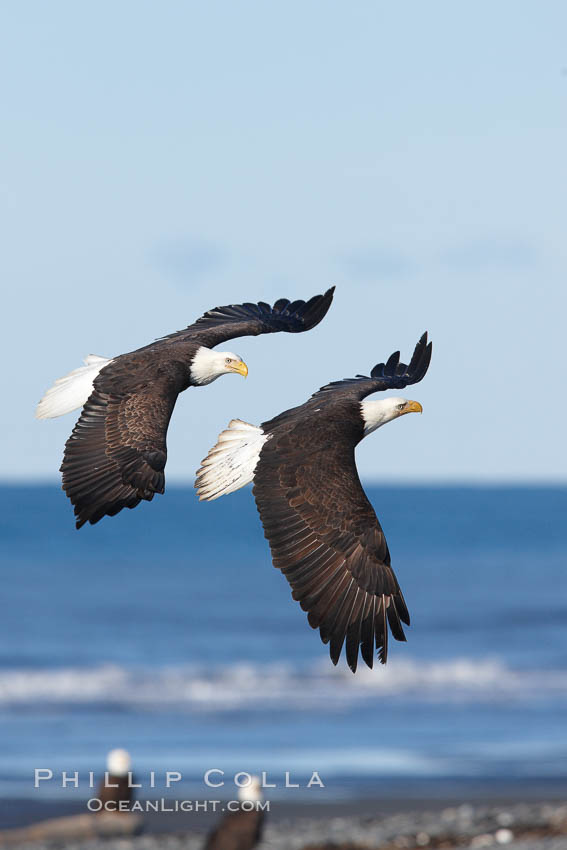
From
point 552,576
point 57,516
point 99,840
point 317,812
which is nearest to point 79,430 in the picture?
point 99,840

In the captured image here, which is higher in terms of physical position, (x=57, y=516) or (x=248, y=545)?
Answer: (x=57, y=516)

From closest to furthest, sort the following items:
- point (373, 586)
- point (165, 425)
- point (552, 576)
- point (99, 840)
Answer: point (373, 586) → point (165, 425) → point (99, 840) → point (552, 576)

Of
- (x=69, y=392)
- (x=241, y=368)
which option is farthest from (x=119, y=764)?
(x=241, y=368)

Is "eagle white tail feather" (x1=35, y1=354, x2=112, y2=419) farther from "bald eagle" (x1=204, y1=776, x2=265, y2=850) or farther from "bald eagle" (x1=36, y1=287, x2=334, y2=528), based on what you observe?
"bald eagle" (x1=204, y1=776, x2=265, y2=850)

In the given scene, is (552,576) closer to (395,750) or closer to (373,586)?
(395,750)

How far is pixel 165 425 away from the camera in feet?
30.5

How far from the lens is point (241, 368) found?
9797 millimetres

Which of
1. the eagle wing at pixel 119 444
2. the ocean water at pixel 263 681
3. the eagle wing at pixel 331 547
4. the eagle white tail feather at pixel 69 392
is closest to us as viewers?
the eagle wing at pixel 331 547

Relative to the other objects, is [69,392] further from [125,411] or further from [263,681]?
[263,681]

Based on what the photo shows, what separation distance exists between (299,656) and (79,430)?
25.6m

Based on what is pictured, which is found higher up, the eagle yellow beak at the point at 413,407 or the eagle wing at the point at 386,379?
the eagle wing at the point at 386,379

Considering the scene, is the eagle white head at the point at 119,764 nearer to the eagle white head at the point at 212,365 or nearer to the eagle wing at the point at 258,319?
the eagle wing at the point at 258,319

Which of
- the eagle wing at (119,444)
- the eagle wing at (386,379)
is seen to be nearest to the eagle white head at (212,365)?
the eagle wing at (119,444)

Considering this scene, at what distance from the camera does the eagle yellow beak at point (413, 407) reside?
9602 millimetres
